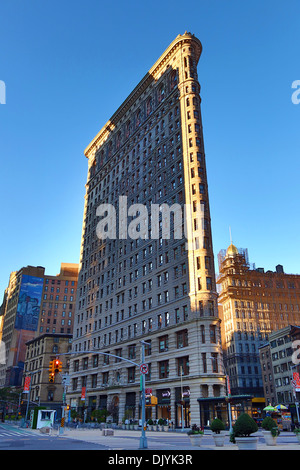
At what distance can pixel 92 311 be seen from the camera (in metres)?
89.9

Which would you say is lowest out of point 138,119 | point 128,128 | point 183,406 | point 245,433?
point 245,433

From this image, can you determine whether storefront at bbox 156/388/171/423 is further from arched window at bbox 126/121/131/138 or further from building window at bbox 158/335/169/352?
arched window at bbox 126/121/131/138

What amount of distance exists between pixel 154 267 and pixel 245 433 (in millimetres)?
49624

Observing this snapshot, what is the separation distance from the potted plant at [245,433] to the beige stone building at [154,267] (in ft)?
91.2

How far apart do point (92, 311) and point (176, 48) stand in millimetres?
60893

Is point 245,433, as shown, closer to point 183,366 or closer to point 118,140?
point 183,366

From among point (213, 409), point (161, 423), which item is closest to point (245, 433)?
point (213, 409)

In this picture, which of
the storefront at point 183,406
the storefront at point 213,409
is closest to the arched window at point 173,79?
the storefront at point 183,406

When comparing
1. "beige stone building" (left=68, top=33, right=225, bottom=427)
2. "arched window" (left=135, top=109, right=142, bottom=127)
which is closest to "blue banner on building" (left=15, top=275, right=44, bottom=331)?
"beige stone building" (left=68, top=33, right=225, bottom=427)

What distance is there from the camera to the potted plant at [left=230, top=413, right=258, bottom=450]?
20375 millimetres

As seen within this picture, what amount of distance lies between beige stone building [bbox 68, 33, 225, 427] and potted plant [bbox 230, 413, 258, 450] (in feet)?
91.2

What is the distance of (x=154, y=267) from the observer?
7038 cm
